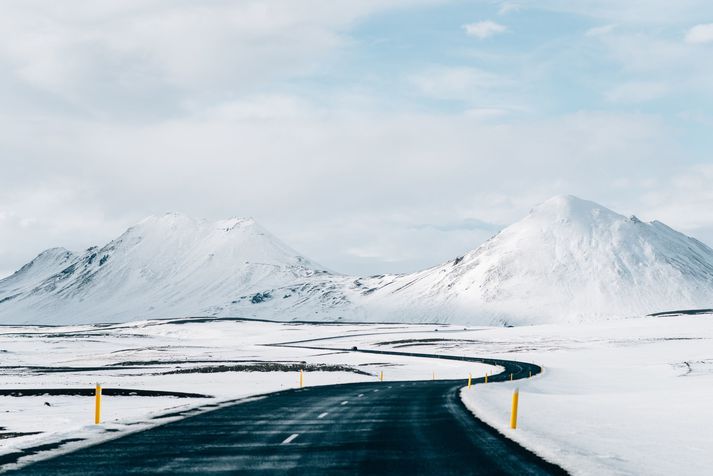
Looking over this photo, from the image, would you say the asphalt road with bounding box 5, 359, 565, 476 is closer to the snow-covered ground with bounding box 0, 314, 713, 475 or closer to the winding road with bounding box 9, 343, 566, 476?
the winding road with bounding box 9, 343, 566, 476

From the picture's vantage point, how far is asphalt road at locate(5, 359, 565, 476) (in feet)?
52.6

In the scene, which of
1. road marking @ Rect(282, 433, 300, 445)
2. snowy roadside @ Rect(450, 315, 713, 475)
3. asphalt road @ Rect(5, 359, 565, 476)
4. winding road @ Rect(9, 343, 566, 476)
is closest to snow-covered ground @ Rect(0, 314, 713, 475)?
snowy roadside @ Rect(450, 315, 713, 475)

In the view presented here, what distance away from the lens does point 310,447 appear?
19.2 m

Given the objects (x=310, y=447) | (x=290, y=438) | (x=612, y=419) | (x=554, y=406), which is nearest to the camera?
(x=310, y=447)

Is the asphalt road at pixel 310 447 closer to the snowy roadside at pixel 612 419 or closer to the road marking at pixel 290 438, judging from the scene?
the road marking at pixel 290 438

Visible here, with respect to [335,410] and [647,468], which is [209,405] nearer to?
[335,410]

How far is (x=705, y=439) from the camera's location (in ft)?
79.5

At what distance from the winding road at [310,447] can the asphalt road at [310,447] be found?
0.07 ft

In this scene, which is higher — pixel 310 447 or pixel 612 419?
pixel 310 447

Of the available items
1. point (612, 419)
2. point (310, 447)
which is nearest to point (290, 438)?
point (310, 447)

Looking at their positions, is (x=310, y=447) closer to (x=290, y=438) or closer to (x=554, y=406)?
(x=290, y=438)

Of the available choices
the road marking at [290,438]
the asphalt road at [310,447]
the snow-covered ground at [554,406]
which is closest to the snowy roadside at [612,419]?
the snow-covered ground at [554,406]

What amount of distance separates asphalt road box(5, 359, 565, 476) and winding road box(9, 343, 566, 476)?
20 millimetres

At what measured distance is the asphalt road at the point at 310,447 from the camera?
16031 millimetres
